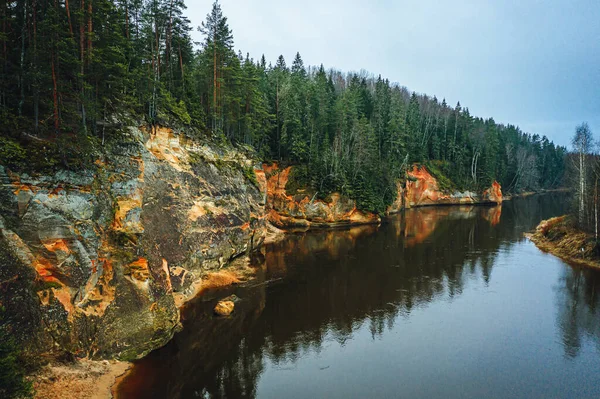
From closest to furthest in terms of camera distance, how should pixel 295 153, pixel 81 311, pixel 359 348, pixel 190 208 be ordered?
1. pixel 81 311
2. pixel 359 348
3. pixel 190 208
4. pixel 295 153

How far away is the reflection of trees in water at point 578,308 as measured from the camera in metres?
19.4

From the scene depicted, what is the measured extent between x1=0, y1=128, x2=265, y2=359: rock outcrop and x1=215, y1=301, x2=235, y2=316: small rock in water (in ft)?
9.12

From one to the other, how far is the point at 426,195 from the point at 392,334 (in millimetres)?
59606

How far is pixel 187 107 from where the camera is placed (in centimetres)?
3216

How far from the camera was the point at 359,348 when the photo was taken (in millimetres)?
18484

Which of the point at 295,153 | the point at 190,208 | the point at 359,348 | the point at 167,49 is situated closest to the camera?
the point at 359,348

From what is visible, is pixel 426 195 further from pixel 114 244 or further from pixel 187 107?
pixel 114 244

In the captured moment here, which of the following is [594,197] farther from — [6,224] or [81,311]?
[6,224]

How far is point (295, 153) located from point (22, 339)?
41098 mm

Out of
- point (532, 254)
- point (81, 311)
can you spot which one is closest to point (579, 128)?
point (532, 254)

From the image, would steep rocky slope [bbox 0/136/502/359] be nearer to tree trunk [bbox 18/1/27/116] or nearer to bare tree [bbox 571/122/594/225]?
tree trunk [bbox 18/1/27/116]

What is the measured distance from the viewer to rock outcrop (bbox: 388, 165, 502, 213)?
6884 cm

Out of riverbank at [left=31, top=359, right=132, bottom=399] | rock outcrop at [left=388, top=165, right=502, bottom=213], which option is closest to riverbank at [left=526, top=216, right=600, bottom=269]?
rock outcrop at [left=388, top=165, right=502, bottom=213]

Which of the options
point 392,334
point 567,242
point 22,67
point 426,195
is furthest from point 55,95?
point 426,195
